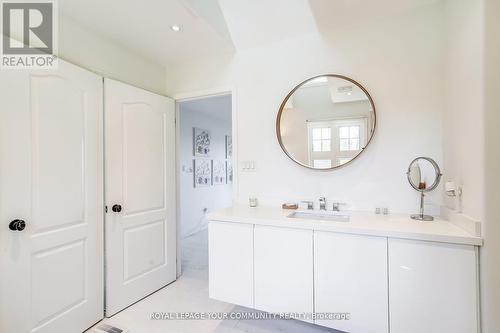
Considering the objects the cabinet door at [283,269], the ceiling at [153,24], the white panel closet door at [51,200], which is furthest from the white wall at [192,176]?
the cabinet door at [283,269]

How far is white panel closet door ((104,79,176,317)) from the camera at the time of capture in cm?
201

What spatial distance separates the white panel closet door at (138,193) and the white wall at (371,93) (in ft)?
2.58

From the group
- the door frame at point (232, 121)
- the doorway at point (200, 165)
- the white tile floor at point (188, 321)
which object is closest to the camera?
the white tile floor at point (188, 321)

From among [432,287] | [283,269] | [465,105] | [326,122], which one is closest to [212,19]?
[326,122]

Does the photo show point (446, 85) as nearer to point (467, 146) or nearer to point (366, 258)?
point (467, 146)

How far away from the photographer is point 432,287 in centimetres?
128

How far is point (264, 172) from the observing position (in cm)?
230

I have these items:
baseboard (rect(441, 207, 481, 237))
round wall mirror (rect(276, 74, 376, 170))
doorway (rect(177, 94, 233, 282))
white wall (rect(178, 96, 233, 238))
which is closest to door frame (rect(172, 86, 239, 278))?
round wall mirror (rect(276, 74, 376, 170))

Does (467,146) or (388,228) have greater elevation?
(467,146)

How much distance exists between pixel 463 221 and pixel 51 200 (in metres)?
2.55

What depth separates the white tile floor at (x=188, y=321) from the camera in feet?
5.93

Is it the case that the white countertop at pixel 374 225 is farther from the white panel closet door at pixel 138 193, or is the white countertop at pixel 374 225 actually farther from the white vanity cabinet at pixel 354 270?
the white panel closet door at pixel 138 193

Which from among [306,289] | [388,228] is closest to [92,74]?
[306,289]

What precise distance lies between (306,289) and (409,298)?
1.87 feet
